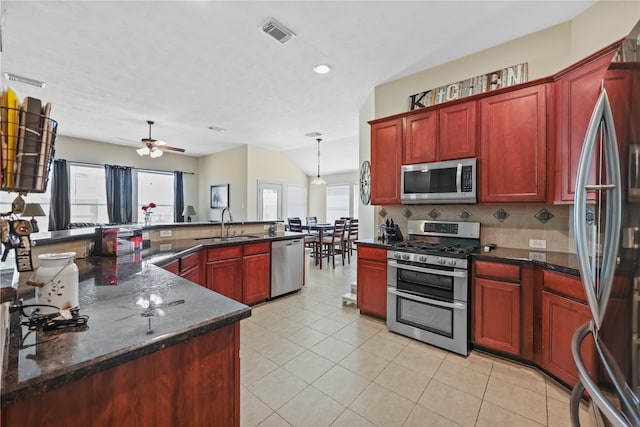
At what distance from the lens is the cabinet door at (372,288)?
9.67 feet

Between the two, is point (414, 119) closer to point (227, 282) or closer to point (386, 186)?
point (386, 186)

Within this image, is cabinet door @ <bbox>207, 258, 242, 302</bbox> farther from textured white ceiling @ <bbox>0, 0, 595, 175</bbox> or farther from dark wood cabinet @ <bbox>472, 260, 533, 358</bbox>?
dark wood cabinet @ <bbox>472, 260, 533, 358</bbox>

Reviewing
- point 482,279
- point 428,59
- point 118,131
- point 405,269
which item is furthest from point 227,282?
point 118,131

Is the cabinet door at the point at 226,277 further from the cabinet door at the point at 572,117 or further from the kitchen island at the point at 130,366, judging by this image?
the cabinet door at the point at 572,117

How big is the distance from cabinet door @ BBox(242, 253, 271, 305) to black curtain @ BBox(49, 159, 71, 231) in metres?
5.17

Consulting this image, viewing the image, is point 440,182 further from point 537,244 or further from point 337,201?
point 337,201

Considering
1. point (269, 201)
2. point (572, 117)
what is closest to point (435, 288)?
point (572, 117)

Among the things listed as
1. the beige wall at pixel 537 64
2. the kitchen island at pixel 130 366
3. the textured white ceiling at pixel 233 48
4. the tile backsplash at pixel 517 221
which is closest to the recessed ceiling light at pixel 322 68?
the textured white ceiling at pixel 233 48

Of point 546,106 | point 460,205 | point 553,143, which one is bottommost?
point 460,205

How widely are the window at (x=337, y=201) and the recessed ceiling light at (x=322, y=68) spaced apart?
18.2 feet

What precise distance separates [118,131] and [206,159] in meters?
2.62

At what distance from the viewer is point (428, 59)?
301 centimetres

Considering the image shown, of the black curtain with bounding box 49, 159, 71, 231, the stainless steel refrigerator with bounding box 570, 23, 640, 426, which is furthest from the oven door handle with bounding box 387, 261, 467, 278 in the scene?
the black curtain with bounding box 49, 159, 71, 231

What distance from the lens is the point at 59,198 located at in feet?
18.6
